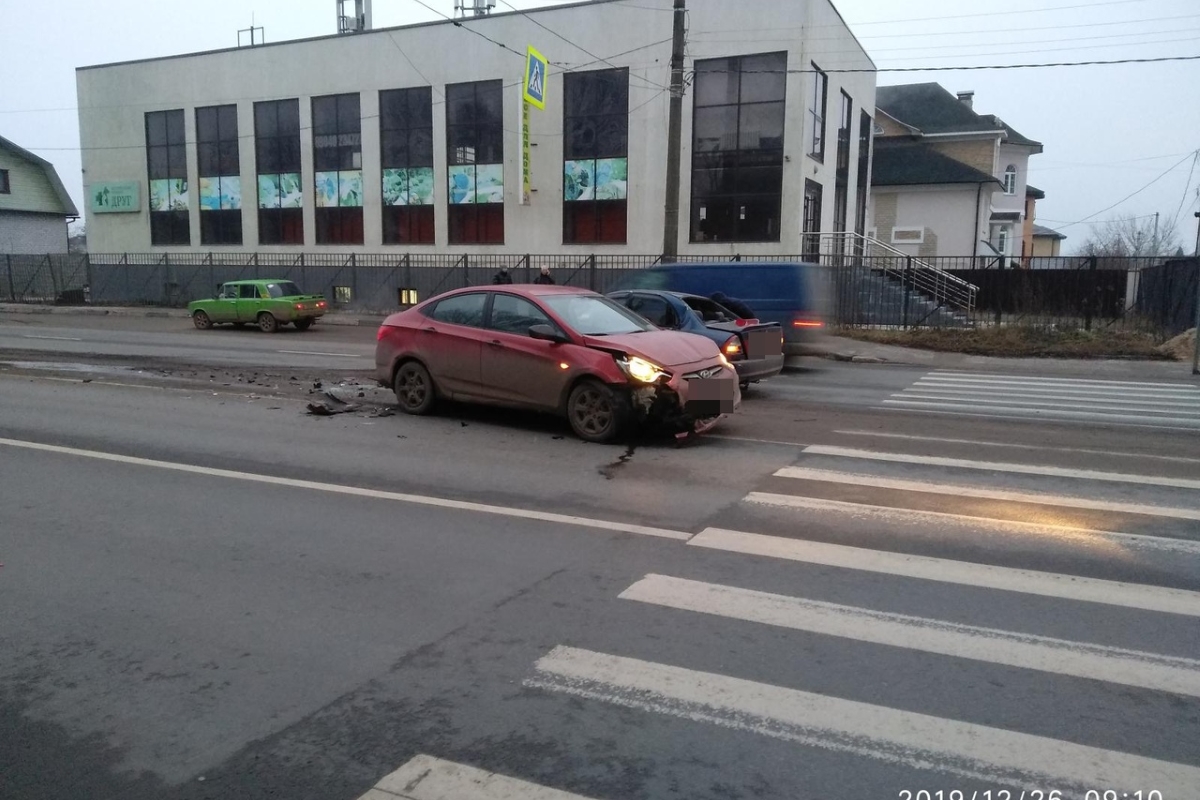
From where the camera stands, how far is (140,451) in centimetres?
899

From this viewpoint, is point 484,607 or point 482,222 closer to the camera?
point 484,607

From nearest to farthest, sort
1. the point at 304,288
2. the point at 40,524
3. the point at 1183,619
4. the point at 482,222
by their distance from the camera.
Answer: the point at 1183,619 < the point at 40,524 < the point at 482,222 < the point at 304,288

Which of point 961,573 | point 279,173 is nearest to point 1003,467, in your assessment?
point 961,573

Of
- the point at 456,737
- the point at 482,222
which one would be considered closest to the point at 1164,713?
the point at 456,737

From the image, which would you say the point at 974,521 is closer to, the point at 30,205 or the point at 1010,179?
the point at 1010,179

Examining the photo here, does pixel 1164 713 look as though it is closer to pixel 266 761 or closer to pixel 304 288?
pixel 266 761

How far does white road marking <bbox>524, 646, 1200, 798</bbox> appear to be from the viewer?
326cm

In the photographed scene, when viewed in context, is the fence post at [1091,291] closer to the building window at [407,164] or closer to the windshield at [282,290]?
the building window at [407,164]

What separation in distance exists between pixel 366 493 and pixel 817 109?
26.3 meters

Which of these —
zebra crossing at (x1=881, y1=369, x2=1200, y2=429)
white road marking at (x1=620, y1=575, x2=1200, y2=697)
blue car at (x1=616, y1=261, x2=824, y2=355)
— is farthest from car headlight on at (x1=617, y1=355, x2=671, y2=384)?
blue car at (x1=616, y1=261, x2=824, y2=355)

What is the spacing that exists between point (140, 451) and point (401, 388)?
3.08m

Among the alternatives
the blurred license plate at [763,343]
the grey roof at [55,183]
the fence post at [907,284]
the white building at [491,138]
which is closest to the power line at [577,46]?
the white building at [491,138]

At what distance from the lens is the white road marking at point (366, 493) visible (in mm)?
6395
